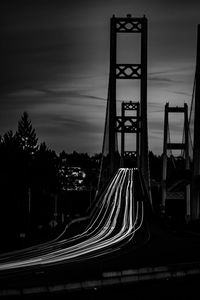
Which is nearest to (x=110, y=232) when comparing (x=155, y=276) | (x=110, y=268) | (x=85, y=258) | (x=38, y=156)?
(x=85, y=258)

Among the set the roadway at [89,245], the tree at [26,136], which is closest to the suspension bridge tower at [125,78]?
the roadway at [89,245]

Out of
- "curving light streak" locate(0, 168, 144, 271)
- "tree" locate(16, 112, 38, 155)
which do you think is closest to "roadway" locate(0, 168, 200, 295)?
"curving light streak" locate(0, 168, 144, 271)

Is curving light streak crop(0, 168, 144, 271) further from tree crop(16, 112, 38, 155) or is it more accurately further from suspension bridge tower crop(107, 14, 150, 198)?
tree crop(16, 112, 38, 155)

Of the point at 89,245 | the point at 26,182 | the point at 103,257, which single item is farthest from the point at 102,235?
the point at 26,182

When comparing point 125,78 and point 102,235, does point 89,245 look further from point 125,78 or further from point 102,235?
point 125,78

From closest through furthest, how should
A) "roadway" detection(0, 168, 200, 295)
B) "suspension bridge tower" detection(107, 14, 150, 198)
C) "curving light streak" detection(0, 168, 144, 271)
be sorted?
"roadway" detection(0, 168, 200, 295), "curving light streak" detection(0, 168, 144, 271), "suspension bridge tower" detection(107, 14, 150, 198)

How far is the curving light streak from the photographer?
37125 mm

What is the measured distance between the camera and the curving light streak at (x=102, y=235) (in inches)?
1462

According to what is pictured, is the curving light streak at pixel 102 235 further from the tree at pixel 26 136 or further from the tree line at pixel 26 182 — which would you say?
the tree at pixel 26 136

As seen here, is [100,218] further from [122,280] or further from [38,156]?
[38,156]

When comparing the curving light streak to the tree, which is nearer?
the curving light streak

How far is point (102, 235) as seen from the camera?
188 feet

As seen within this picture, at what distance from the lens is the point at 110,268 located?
105 feet

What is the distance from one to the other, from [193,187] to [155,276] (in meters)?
29.3
